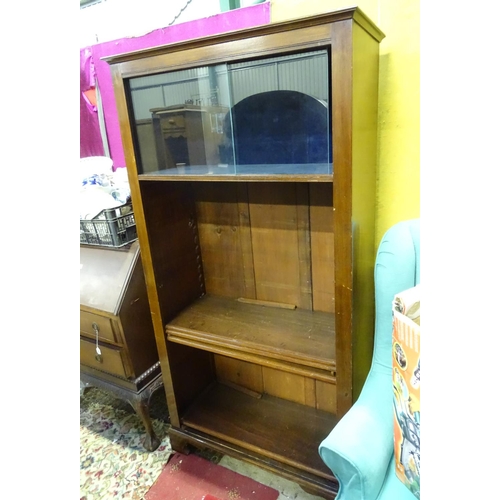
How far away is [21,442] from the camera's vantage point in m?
0.53

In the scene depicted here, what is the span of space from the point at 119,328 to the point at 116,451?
1.80 feet

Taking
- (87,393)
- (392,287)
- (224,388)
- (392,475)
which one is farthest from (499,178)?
(87,393)

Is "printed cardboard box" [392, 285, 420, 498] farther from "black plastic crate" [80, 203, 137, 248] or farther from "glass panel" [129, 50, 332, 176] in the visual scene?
"black plastic crate" [80, 203, 137, 248]

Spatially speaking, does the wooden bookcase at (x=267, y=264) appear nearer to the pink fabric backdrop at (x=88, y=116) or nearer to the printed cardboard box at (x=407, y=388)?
the printed cardboard box at (x=407, y=388)

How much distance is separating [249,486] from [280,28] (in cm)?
141

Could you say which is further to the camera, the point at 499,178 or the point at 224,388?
the point at 224,388

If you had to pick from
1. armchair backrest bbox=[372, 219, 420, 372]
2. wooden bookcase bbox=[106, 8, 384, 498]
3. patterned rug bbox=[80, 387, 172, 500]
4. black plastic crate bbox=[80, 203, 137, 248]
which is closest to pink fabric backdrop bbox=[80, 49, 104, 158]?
black plastic crate bbox=[80, 203, 137, 248]

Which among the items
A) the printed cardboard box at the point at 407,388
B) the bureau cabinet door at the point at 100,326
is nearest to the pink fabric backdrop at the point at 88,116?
the bureau cabinet door at the point at 100,326

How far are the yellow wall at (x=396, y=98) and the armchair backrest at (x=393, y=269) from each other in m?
0.17

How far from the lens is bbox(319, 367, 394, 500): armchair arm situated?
2.54ft

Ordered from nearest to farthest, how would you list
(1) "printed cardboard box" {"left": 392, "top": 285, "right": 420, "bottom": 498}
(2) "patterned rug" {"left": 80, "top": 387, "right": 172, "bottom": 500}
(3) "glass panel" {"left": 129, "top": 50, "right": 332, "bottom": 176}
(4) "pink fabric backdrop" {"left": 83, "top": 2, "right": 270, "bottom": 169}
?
(1) "printed cardboard box" {"left": 392, "top": 285, "right": 420, "bottom": 498}, (3) "glass panel" {"left": 129, "top": 50, "right": 332, "bottom": 176}, (4) "pink fabric backdrop" {"left": 83, "top": 2, "right": 270, "bottom": 169}, (2) "patterned rug" {"left": 80, "top": 387, "right": 172, "bottom": 500}

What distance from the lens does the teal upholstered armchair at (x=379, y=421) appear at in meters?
0.78

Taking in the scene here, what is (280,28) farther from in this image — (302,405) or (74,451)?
(302,405)

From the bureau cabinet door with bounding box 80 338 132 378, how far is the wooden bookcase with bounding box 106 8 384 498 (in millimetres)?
170
